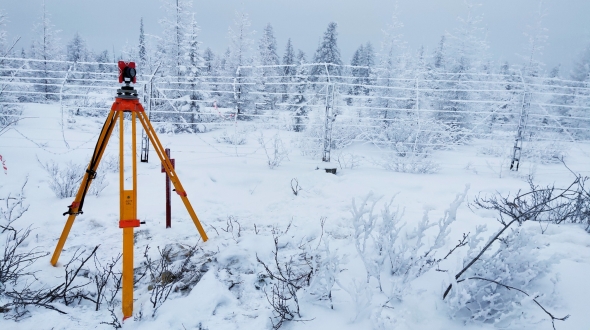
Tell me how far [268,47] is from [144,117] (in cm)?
3090

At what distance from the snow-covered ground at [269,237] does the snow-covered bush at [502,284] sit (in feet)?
0.18

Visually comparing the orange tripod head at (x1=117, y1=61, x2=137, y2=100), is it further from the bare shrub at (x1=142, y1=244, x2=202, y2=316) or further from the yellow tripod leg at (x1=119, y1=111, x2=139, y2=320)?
the bare shrub at (x1=142, y1=244, x2=202, y2=316)

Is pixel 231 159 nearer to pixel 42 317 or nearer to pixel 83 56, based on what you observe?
pixel 42 317

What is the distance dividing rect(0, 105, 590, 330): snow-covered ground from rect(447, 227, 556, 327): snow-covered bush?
0.18ft

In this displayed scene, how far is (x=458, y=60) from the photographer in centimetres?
1852

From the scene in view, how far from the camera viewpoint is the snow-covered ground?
2051mm

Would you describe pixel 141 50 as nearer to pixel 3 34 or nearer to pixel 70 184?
pixel 3 34

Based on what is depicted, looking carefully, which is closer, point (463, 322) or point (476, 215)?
point (463, 322)

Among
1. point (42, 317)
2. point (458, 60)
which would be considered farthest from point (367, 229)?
point (458, 60)

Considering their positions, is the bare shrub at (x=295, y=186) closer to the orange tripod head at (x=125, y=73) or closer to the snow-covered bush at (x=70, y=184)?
the snow-covered bush at (x=70, y=184)

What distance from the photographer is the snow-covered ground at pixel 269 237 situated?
205cm

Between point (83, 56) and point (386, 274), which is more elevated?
point (83, 56)

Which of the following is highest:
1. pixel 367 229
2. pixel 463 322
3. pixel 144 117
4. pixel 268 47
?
pixel 268 47

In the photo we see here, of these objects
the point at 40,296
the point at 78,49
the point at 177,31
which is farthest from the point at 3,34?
the point at 40,296
